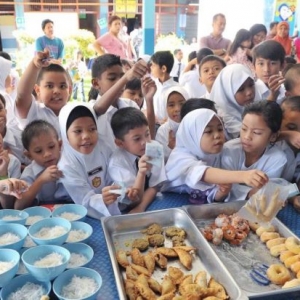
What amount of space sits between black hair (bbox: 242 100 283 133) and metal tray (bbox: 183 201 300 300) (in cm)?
39

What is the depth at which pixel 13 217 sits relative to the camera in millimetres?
1319

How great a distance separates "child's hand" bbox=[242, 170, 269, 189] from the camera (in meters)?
1.38

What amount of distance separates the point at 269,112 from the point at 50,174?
3.35ft

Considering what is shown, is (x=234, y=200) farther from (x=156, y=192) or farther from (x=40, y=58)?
(x=40, y=58)

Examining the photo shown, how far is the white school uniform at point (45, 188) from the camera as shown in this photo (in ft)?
5.34

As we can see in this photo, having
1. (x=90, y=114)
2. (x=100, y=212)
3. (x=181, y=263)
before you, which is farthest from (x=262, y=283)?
(x=90, y=114)

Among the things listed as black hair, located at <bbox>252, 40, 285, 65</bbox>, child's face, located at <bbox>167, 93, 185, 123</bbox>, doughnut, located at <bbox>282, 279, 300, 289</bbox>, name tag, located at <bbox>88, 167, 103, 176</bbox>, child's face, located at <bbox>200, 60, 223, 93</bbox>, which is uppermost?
black hair, located at <bbox>252, 40, 285, 65</bbox>

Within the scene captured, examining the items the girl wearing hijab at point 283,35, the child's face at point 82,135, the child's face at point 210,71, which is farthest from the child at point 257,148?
the girl wearing hijab at point 283,35

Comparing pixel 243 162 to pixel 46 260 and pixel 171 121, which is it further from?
pixel 46 260

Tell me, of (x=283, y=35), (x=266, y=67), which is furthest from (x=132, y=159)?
(x=283, y=35)

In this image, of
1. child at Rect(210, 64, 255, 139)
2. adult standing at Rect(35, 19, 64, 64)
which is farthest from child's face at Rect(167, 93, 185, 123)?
adult standing at Rect(35, 19, 64, 64)

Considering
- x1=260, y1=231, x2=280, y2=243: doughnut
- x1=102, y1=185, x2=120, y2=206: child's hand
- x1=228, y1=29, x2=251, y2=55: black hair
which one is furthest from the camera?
x1=228, y1=29, x2=251, y2=55: black hair

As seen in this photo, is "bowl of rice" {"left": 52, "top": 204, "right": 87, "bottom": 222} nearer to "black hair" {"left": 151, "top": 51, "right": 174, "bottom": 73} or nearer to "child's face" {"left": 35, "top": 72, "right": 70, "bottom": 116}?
"child's face" {"left": 35, "top": 72, "right": 70, "bottom": 116}

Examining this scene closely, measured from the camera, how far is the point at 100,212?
1479mm
